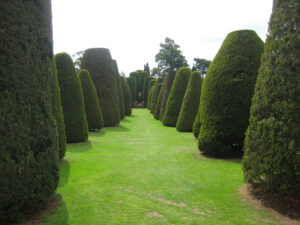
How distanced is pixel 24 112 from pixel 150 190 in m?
3.31

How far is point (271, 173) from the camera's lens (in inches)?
184

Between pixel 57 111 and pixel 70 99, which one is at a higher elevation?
pixel 70 99

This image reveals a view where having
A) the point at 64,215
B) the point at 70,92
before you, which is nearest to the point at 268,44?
the point at 64,215

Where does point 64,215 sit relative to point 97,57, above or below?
below

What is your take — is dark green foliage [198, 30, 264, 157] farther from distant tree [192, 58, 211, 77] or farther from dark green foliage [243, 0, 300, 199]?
distant tree [192, 58, 211, 77]

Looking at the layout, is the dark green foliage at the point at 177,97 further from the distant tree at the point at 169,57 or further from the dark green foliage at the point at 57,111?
the distant tree at the point at 169,57

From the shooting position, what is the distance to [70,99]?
12.1m

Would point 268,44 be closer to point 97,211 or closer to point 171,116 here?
point 97,211

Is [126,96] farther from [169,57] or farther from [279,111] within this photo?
[169,57]

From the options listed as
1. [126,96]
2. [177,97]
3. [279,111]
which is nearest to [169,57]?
[126,96]

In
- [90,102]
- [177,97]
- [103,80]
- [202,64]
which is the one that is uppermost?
[202,64]

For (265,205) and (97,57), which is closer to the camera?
(265,205)

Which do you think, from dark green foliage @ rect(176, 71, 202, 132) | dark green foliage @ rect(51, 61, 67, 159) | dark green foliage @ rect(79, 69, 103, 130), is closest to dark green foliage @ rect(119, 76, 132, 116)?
dark green foliage @ rect(79, 69, 103, 130)

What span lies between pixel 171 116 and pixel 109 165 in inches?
478
